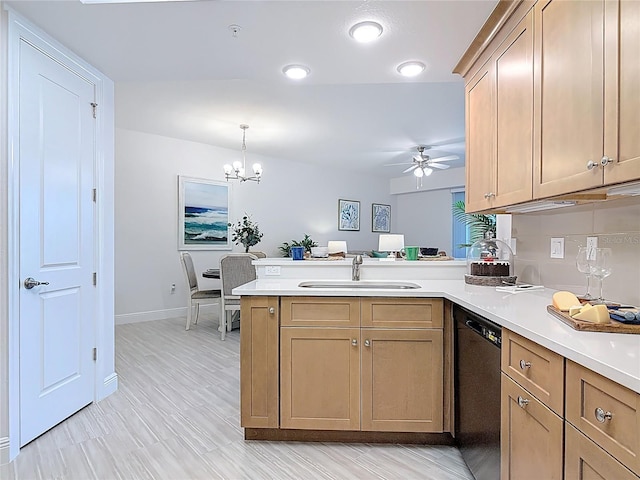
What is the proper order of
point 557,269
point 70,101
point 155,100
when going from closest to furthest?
point 557,269
point 70,101
point 155,100

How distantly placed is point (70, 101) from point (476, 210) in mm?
2608

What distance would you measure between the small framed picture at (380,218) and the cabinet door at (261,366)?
6.78m

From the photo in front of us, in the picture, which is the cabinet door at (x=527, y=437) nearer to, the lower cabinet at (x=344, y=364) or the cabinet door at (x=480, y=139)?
the lower cabinet at (x=344, y=364)

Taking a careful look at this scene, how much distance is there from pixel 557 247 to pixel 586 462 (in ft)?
4.24

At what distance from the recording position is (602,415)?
94 centimetres

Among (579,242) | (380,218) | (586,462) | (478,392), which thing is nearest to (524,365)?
(586,462)

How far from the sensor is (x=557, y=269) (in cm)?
206

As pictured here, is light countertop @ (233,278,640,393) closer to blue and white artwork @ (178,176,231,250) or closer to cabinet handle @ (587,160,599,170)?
cabinet handle @ (587,160,599,170)

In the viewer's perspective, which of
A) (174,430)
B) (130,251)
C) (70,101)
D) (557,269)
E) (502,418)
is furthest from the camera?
(130,251)

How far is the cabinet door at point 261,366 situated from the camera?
7.25 feet

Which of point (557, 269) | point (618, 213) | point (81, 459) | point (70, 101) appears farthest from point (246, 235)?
point (618, 213)

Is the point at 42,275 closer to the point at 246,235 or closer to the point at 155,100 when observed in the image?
the point at 155,100

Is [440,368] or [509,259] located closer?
[440,368]

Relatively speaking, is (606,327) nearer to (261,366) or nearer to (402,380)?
(402,380)
